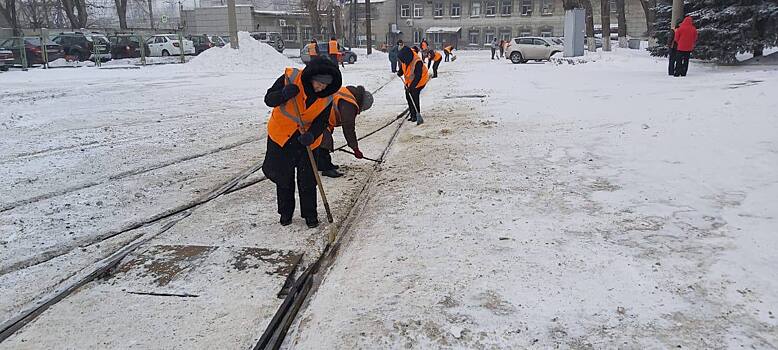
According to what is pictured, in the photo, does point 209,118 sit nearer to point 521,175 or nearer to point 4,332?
point 521,175

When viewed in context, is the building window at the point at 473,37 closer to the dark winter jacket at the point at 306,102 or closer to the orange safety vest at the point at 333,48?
the orange safety vest at the point at 333,48

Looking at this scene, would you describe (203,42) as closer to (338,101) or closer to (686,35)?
(686,35)

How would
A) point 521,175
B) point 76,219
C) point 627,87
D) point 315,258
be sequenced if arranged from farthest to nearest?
1. point 627,87
2. point 521,175
3. point 76,219
4. point 315,258

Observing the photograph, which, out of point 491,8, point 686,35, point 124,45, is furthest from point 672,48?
point 491,8

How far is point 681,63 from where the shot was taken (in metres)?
15.2

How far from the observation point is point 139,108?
12.5 metres

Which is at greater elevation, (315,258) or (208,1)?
(208,1)

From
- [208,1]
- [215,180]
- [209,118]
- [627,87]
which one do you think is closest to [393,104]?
[209,118]

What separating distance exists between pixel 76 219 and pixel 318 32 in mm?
48808

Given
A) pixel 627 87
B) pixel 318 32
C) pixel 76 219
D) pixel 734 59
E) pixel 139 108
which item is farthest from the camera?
pixel 318 32

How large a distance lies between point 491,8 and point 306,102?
70.2 meters

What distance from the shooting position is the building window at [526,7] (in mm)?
69125

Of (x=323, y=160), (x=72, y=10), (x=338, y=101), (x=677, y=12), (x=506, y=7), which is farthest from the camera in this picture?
(x=506, y=7)

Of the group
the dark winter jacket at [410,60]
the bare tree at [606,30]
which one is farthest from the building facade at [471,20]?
the dark winter jacket at [410,60]
